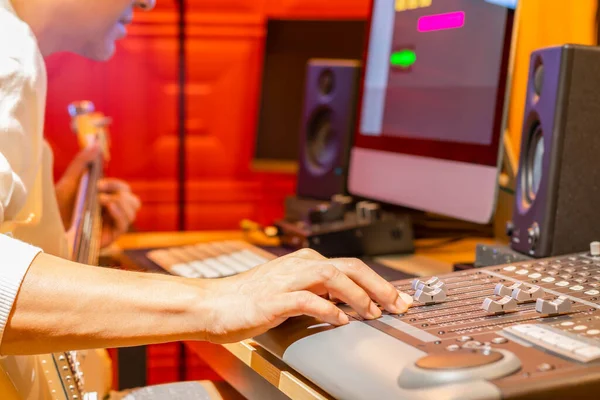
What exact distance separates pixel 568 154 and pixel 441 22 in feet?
1.54

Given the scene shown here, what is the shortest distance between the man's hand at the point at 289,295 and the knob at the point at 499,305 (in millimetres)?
79

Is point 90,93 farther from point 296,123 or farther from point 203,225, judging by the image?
point 296,123

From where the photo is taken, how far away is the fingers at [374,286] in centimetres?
75

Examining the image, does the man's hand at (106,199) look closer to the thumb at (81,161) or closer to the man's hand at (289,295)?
the thumb at (81,161)

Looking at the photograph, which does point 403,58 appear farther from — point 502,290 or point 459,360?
point 459,360

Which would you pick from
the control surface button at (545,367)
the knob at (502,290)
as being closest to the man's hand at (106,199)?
the knob at (502,290)

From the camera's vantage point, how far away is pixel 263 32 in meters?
2.56

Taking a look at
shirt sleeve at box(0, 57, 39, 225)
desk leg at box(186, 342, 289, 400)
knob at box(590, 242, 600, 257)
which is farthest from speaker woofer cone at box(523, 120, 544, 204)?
shirt sleeve at box(0, 57, 39, 225)

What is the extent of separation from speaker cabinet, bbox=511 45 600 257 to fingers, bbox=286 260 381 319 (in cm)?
39

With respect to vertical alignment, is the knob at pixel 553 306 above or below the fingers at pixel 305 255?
below

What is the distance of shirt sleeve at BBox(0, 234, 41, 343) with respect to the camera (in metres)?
0.67

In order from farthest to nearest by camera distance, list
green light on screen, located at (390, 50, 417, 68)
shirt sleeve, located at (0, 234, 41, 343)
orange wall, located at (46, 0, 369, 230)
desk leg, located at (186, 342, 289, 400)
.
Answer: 1. orange wall, located at (46, 0, 369, 230)
2. green light on screen, located at (390, 50, 417, 68)
3. desk leg, located at (186, 342, 289, 400)
4. shirt sleeve, located at (0, 234, 41, 343)

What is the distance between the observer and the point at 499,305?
2.37ft

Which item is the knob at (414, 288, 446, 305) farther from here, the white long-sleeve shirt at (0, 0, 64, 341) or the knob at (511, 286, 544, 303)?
the white long-sleeve shirt at (0, 0, 64, 341)
